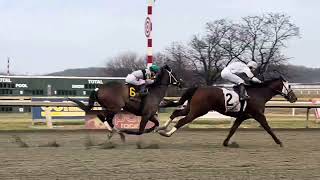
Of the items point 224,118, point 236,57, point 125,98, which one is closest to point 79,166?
point 125,98

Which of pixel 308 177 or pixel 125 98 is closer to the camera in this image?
pixel 308 177

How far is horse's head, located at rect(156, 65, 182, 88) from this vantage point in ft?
43.3

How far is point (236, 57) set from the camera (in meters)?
49.6

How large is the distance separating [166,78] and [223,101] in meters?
1.88

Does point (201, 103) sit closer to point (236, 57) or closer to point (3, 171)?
point (3, 171)

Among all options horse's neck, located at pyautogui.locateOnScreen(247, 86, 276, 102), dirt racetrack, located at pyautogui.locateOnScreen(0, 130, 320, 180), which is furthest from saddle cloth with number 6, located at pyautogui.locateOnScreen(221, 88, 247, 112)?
dirt racetrack, located at pyautogui.locateOnScreen(0, 130, 320, 180)

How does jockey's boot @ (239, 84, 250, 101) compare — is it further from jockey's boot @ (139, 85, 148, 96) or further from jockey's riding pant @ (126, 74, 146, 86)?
jockey's riding pant @ (126, 74, 146, 86)

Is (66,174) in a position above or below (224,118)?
above

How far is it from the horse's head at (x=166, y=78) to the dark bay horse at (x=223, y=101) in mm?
540

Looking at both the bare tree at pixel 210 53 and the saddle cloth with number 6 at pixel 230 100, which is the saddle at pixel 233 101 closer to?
the saddle cloth with number 6 at pixel 230 100

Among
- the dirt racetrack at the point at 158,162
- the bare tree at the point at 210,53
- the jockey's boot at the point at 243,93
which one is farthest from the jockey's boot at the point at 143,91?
the bare tree at the point at 210,53

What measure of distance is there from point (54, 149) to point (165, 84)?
3.36 m

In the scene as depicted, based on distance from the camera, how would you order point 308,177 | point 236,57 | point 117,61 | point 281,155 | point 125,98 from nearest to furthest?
point 308,177 → point 281,155 → point 125,98 → point 236,57 → point 117,61

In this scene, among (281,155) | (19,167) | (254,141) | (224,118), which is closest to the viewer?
(19,167)
